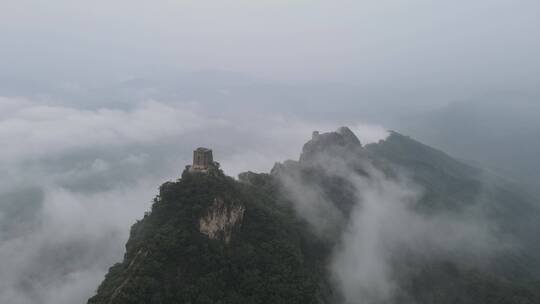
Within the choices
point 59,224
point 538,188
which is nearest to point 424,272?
point 59,224

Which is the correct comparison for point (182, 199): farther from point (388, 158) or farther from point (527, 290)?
point (388, 158)

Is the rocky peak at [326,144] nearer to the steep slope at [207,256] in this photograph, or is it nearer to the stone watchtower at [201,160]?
the steep slope at [207,256]

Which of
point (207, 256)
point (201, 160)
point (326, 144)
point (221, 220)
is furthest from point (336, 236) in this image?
point (326, 144)

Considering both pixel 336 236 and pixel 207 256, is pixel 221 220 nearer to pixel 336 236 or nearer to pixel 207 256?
pixel 207 256

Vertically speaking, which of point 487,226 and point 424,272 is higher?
point 487,226

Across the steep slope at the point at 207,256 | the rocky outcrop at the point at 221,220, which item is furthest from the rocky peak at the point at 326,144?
the rocky outcrop at the point at 221,220

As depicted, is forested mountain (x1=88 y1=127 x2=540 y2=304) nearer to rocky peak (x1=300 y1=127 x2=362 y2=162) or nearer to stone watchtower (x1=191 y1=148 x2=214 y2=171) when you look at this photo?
rocky peak (x1=300 y1=127 x2=362 y2=162)
